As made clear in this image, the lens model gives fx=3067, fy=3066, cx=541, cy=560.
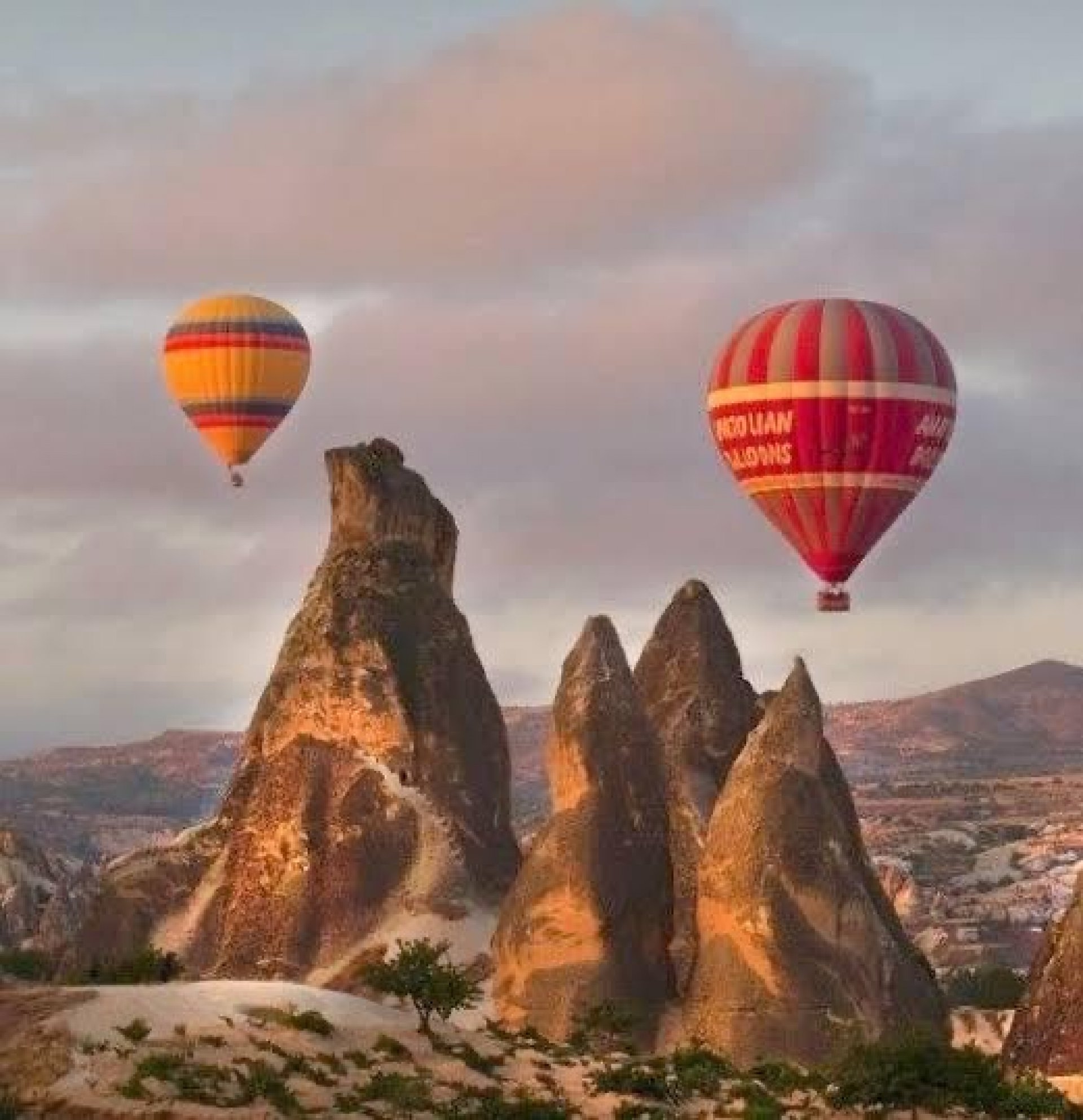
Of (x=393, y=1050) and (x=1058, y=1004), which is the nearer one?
(x=393, y=1050)

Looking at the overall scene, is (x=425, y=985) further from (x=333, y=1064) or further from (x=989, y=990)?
(x=989, y=990)

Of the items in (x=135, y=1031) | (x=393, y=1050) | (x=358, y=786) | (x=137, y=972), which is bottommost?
(x=393, y=1050)

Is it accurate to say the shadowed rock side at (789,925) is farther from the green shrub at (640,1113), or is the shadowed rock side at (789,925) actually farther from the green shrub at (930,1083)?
the green shrub at (640,1113)

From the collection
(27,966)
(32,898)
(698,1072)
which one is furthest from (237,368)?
(698,1072)

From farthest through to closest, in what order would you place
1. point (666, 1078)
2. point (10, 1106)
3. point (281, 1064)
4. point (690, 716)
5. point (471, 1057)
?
point (690, 716) < point (666, 1078) < point (471, 1057) < point (281, 1064) < point (10, 1106)

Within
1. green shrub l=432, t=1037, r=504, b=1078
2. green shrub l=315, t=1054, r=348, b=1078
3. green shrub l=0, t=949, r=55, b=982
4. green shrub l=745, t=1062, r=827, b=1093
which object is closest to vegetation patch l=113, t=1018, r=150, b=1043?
green shrub l=315, t=1054, r=348, b=1078

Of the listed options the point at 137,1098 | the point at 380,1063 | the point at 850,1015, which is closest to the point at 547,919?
the point at 850,1015

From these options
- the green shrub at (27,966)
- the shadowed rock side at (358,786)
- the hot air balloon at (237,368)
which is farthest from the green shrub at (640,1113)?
the hot air balloon at (237,368)

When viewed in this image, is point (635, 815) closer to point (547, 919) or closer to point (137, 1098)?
point (547, 919)
